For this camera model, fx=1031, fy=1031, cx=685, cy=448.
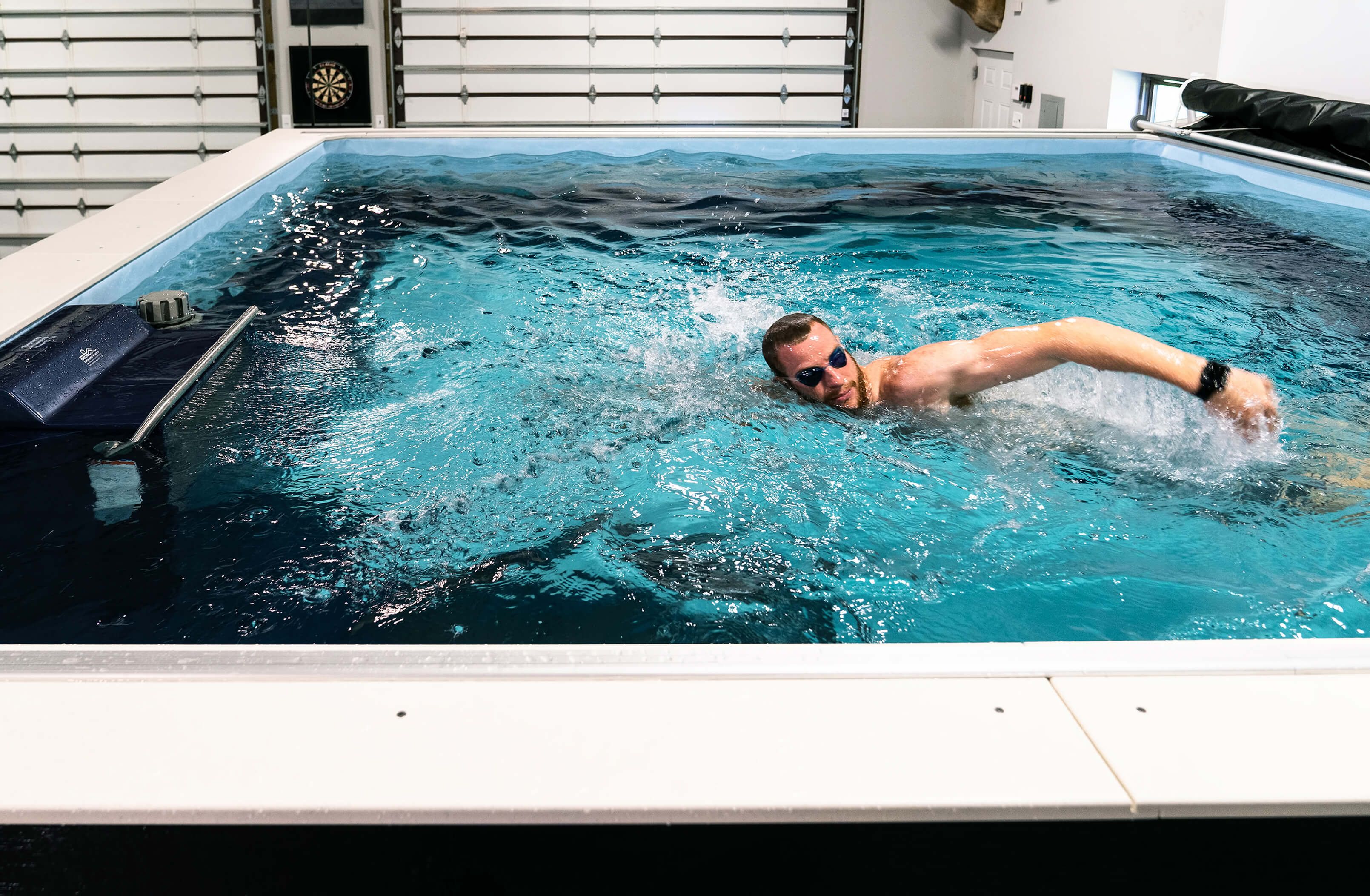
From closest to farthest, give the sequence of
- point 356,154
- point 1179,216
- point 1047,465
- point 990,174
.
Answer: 1. point 1047,465
2. point 1179,216
3. point 990,174
4. point 356,154

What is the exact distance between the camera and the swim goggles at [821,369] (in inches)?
105

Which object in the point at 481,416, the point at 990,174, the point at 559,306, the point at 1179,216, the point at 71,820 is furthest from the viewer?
the point at 990,174

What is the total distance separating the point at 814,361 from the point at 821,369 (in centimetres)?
3

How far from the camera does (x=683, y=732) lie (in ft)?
3.81

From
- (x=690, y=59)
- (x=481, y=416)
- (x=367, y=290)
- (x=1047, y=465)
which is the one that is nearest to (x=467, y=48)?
(x=690, y=59)

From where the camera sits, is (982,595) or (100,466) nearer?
(982,595)

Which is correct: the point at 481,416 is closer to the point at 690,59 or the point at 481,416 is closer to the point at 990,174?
the point at 990,174

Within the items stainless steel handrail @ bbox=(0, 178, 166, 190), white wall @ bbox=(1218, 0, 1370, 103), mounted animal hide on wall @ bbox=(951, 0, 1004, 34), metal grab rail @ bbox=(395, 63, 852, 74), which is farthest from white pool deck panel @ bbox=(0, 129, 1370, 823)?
stainless steel handrail @ bbox=(0, 178, 166, 190)

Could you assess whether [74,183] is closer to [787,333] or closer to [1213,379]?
[787,333]

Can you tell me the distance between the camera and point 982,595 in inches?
79.1

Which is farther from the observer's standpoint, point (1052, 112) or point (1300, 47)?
point (1052, 112)

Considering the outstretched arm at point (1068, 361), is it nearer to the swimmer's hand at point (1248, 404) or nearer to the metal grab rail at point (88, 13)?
the swimmer's hand at point (1248, 404)

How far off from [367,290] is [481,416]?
1622 mm

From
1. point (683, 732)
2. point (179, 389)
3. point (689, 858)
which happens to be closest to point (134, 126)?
point (179, 389)
